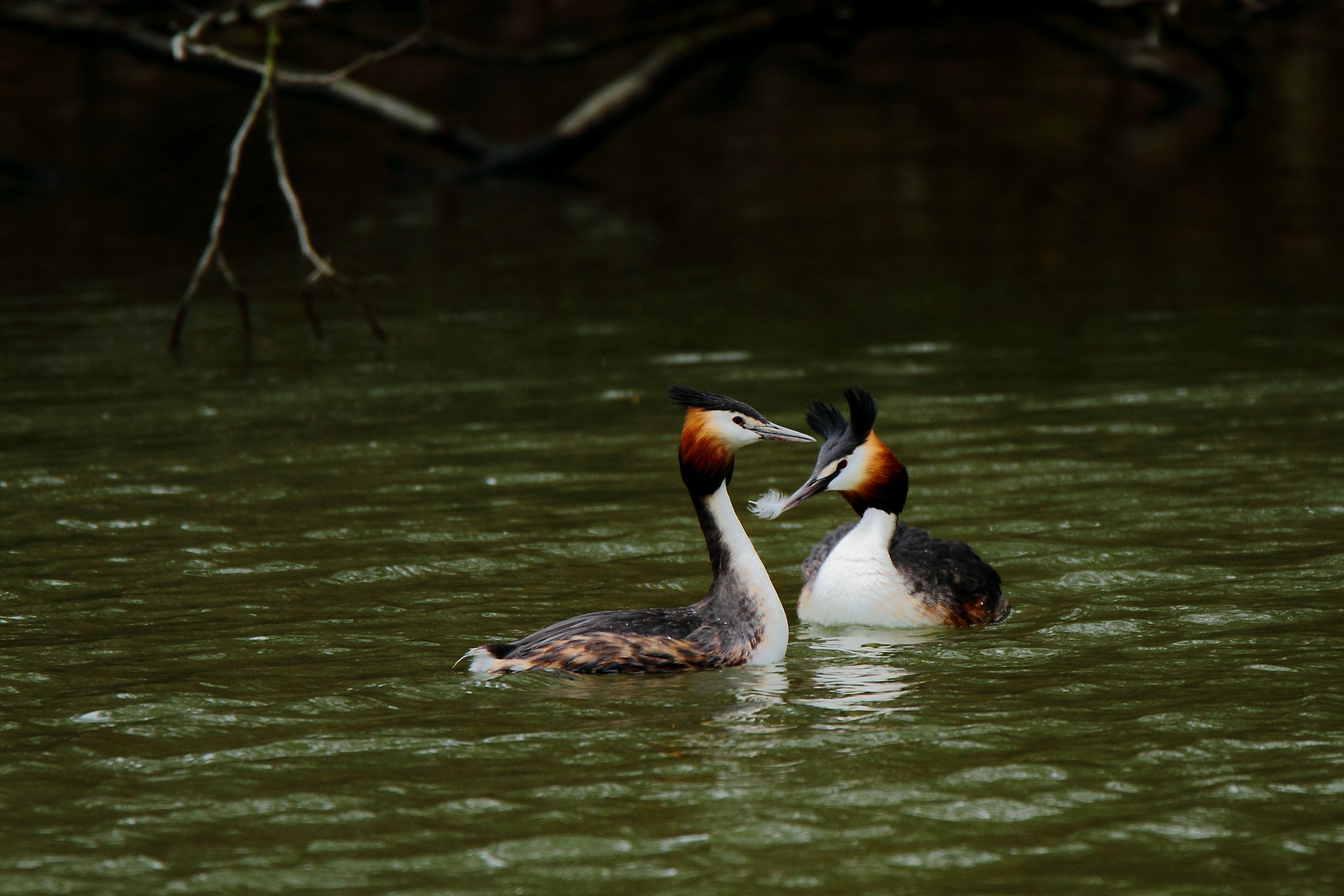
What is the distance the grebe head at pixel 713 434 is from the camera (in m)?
6.98

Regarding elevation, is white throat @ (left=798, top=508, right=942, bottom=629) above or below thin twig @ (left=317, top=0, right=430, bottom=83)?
below

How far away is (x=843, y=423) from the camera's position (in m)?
8.19

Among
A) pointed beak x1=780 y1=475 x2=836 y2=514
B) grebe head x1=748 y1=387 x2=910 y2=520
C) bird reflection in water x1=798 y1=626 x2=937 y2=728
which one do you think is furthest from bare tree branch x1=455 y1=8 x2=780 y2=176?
bird reflection in water x1=798 y1=626 x2=937 y2=728

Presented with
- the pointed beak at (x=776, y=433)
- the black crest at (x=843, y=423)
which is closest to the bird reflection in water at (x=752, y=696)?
the pointed beak at (x=776, y=433)

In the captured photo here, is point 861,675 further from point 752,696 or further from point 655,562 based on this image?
point 655,562

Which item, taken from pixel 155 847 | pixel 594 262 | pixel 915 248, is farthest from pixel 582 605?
pixel 915 248

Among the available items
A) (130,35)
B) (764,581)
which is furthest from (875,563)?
(130,35)

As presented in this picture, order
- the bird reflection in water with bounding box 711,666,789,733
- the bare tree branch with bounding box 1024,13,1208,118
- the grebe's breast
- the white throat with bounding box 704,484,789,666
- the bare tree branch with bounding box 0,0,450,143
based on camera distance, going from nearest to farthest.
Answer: the bird reflection in water with bounding box 711,666,789,733, the white throat with bounding box 704,484,789,666, the grebe's breast, the bare tree branch with bounding box 0,0,450,143, the bare tree branch with bounding box 1024,13,1208,118

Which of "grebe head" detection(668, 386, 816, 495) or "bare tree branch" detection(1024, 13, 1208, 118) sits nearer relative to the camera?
"grebe head" detection(668, 386, 816, 495)

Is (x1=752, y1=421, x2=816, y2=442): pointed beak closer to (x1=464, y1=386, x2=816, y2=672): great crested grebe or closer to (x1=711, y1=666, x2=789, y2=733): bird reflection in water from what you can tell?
(x1=464, y1=386, x2=816, y2=672): great crested grebe

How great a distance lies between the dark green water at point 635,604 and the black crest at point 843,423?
0.86m

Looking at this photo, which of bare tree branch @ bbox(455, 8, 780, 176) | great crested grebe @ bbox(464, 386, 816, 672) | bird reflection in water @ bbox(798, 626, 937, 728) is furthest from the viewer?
bare tree branch @ bbox(455, 8, 780, 176)

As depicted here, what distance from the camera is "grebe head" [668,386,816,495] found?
698 cm

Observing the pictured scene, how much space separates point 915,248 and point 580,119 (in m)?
6.37
